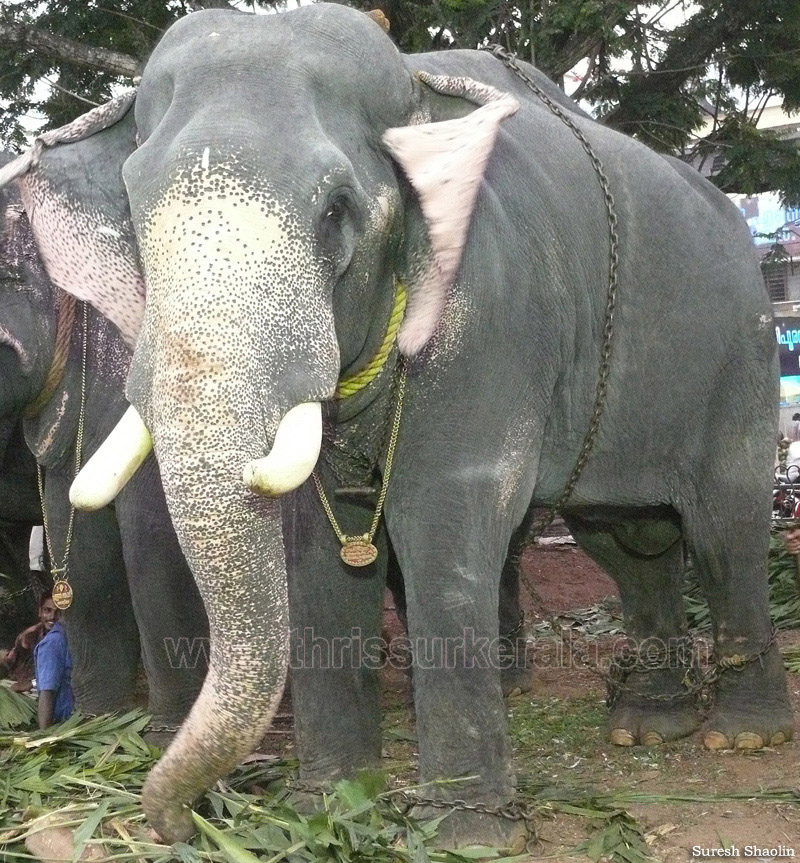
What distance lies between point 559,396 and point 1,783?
5.77ft

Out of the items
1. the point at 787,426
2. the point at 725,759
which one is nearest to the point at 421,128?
the point at 725,759

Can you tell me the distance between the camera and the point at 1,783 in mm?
3539

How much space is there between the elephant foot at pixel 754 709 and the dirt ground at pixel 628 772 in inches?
1.8

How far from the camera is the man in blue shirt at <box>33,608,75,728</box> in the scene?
175 inches

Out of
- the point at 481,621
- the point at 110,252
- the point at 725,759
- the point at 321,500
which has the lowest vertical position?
the point at 725,759

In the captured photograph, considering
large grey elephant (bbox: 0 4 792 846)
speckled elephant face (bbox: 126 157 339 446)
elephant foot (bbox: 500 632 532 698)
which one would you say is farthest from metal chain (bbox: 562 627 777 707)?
speckled elephant face (bbox: 126 157 339 446)

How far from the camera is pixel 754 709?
430 cm

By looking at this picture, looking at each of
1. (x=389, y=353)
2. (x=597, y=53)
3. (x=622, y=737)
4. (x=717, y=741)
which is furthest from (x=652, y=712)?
(x=597, y=53)

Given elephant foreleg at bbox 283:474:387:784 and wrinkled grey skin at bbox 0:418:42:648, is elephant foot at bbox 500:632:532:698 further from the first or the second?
wrinkled grey skin at bbox 0:418:42:648

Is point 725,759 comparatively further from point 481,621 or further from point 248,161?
point 248,161

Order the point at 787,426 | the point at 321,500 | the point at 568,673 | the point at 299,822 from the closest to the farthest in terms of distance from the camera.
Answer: the point at 299,822 → the point at 321,500 → the point at 568,673 → the point at 787,426

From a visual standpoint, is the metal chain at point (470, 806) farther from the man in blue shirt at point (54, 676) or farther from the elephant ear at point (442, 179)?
the man in blue shirt at point (54, 676)

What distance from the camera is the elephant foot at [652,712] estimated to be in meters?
4.46

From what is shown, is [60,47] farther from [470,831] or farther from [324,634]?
[470,831]
